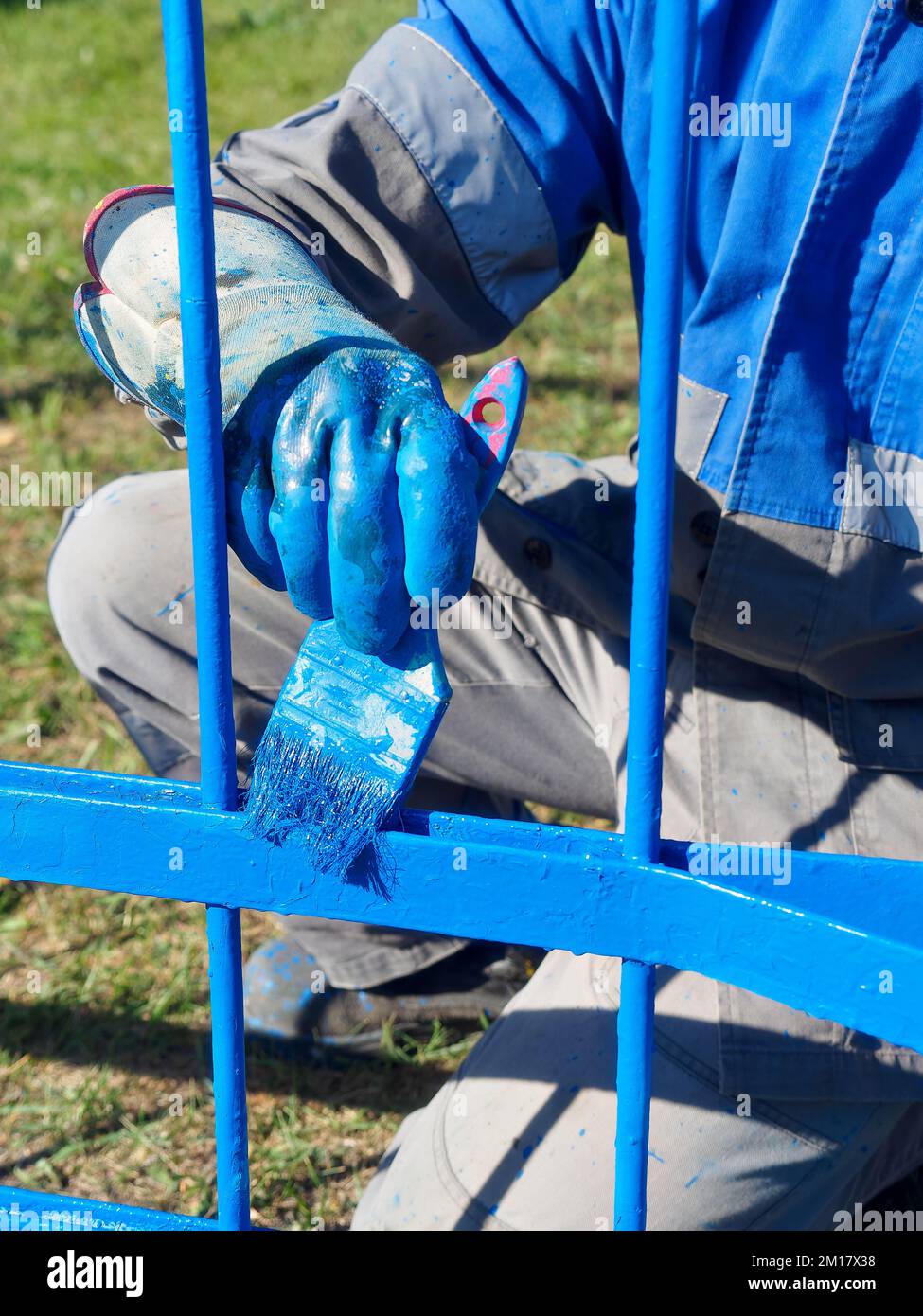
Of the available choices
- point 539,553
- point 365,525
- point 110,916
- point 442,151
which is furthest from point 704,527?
point 110,916

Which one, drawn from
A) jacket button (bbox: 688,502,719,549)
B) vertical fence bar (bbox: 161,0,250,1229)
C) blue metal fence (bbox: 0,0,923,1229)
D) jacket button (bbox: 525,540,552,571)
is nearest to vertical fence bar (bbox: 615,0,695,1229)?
blue metal fence (bbox: 0,0,923,1229)

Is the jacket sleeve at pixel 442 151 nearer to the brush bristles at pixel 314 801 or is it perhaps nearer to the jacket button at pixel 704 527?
the jacket button at pixel 704 527

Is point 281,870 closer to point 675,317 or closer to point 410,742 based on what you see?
point 410,742

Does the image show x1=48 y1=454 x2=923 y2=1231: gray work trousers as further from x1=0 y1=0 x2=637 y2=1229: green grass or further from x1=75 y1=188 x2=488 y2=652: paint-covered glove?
x1=75 y1=188 x2=488 y2=652: paint-covered glove

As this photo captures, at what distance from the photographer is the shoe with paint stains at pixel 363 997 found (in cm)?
183

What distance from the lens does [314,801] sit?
100 cm

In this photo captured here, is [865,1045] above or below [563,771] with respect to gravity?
below

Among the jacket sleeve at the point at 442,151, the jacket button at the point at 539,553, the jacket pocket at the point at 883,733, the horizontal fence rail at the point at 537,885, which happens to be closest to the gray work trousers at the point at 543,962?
the jacket button at the point at 539,553

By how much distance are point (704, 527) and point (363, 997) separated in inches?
33.1

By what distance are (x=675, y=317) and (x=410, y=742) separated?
336 mm

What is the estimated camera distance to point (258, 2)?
6109 millimetres

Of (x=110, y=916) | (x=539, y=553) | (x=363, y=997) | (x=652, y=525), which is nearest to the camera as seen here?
(x=652, y=525)

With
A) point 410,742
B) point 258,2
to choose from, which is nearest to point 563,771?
point 410,742

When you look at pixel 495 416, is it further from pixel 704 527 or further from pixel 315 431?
pixel 704 527
